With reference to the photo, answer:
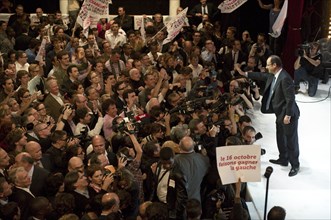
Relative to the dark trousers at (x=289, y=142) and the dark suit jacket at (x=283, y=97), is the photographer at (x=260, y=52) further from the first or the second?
the dark trousers at (x=289, y=142)

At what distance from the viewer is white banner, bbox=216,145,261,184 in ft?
19.0

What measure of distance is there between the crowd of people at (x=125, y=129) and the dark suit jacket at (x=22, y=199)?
12 millimetres

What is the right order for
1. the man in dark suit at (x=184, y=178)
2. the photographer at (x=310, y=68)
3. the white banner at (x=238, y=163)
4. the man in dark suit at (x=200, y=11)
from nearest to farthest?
the white banner at (x=238, y=163) < the man in dark suit at (x=184, y=178) < the photographer at (x=310, y=68) < the man in dark suit at (x=200, y=11)

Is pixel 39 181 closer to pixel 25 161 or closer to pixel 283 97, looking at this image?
pixel 25 161

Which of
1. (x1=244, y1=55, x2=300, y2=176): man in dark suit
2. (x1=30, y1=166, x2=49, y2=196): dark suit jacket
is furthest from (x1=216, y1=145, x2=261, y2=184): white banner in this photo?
(x1=244, y1=55, x2=300, y2=176): man in dark suit

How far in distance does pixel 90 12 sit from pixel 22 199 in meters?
5.81

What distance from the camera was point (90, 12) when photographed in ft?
35.3

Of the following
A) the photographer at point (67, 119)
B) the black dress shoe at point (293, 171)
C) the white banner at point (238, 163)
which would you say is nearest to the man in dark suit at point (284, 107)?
the black dress shoe at point (293, 171)

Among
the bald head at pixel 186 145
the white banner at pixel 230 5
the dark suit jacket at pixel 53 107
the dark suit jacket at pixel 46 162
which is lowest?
the dark suit jacket at pixel 46 162

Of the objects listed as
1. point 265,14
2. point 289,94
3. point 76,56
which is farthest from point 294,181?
point 265,14

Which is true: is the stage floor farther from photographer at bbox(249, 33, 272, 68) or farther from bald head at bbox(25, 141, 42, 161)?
bald head at bbox(25, 141, 42, 161)

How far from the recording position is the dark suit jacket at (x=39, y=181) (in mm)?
5910

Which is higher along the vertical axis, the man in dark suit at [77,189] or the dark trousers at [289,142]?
the man in dark suit at [77,189]

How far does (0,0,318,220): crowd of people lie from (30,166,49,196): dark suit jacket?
1cm
